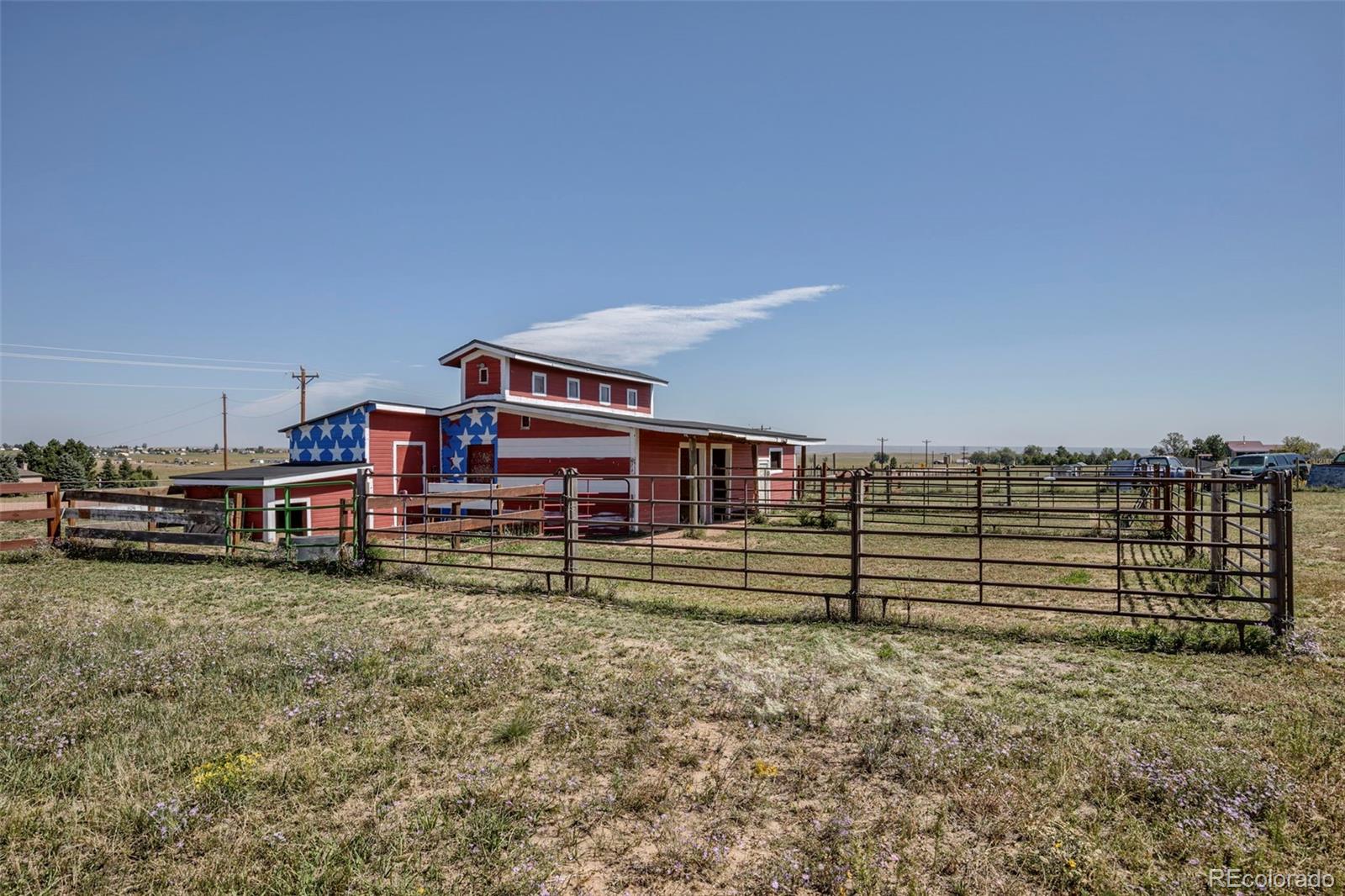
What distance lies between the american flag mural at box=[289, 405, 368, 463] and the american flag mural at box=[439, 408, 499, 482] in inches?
106

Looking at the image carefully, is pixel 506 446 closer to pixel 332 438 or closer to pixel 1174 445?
pixel 332 438

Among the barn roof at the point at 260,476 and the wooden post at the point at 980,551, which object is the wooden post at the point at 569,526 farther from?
the barn roof at the point at 260,476

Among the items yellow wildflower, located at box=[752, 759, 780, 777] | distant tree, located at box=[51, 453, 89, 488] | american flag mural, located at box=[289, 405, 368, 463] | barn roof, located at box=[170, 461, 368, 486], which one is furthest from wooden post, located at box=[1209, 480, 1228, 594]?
distant tree, located at box=[51, 453, 89, 488]

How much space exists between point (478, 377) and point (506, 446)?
16.5 feet

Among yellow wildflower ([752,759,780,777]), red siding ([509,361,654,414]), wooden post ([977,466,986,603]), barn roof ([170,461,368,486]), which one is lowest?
yellow wildflower ([752,759,780,777])

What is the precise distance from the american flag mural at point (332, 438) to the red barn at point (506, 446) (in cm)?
4

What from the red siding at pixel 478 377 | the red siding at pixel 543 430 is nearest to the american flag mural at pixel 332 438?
the red siding at pixel 543 430

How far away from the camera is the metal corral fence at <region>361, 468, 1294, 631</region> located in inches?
295

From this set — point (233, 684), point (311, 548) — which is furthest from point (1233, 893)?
point (311, 548)

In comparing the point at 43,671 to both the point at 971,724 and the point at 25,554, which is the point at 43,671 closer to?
the point at 971,724

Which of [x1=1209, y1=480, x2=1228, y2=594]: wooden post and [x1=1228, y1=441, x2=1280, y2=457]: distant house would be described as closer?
[x1=1209, y1=480, x2=1228, y2=594]: wooden post

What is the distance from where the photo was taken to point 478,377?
2488 cm

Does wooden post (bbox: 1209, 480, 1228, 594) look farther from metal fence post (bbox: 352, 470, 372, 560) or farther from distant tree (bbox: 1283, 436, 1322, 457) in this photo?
distant tree (bbox: 1283, 436, 1322, 457)

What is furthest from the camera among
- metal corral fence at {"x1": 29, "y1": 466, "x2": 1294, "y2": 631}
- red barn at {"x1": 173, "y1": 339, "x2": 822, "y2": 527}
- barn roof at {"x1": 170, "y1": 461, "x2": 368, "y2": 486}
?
red barn at {"x1": 173, "y1": 339, "x2": 822, "y2": 527}
